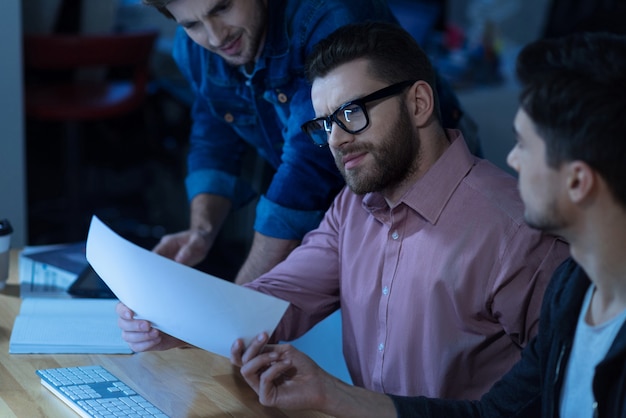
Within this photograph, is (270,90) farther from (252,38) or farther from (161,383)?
(161,383)

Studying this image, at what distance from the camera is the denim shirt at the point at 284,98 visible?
1967 mm

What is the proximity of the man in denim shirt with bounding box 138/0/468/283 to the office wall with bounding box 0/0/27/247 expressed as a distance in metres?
1.57

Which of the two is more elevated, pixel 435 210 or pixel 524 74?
pixel 524 74

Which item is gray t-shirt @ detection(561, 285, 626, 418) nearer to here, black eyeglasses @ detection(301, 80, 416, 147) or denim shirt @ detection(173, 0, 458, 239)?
black eyeglasses @ detection(301, 80, 416, 147)

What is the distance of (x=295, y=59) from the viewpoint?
6.56 feet

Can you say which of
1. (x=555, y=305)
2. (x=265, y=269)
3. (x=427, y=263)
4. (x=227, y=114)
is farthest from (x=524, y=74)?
(x=227, y=114)

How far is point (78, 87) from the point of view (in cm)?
426

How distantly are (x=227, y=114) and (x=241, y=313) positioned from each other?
3.23ft

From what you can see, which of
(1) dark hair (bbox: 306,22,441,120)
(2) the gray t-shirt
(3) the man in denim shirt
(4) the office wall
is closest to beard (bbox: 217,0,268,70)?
(3) the man in denim shirt

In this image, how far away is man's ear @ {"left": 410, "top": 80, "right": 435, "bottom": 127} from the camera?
165 centimetres

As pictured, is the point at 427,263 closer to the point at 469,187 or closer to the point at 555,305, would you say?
the point at 469,187

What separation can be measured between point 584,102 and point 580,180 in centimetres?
10

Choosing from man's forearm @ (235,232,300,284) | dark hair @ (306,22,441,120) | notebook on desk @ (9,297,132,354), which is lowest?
notebook on desk @ (9,297,132,354)

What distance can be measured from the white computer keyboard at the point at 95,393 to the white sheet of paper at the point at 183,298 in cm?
12
